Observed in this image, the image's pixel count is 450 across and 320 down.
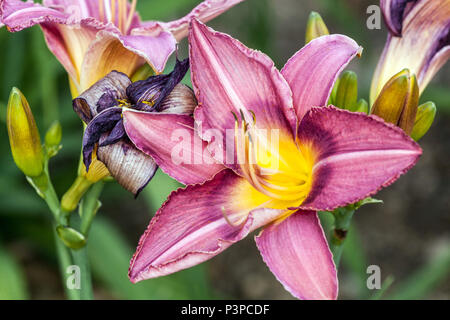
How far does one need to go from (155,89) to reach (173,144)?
0.07 metres

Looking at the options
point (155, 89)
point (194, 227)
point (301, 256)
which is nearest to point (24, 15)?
point (155, 89)

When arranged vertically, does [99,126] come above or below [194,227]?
above

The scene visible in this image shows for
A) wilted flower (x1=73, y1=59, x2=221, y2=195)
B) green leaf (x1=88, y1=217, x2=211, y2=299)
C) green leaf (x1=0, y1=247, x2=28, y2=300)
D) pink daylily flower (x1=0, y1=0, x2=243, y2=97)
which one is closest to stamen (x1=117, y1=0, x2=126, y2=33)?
pink daylily flower (x1=0, y1=0, x2=243, y2=97)

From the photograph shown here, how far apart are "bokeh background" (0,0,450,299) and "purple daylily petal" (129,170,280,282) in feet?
2.49

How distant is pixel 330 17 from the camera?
278 cm

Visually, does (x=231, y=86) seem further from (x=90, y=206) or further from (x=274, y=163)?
(x=90, y=206)

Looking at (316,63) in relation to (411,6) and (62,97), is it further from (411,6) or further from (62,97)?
(62,97)

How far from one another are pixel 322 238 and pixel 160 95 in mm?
249

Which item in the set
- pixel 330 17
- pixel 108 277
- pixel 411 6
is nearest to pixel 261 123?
pixel 411 6

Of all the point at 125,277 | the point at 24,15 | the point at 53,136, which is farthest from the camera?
the point at 125,277

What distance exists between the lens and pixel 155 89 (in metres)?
0.69

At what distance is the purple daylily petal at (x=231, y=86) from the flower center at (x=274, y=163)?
0.01 m

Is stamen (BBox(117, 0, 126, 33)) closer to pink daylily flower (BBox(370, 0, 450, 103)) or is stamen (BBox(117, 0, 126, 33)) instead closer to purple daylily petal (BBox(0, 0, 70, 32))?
purple daylily petal (BBox(0, 0, 70, 32))

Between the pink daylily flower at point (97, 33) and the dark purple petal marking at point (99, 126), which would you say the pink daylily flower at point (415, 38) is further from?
the dark purple petal marking at point (99, 126)
